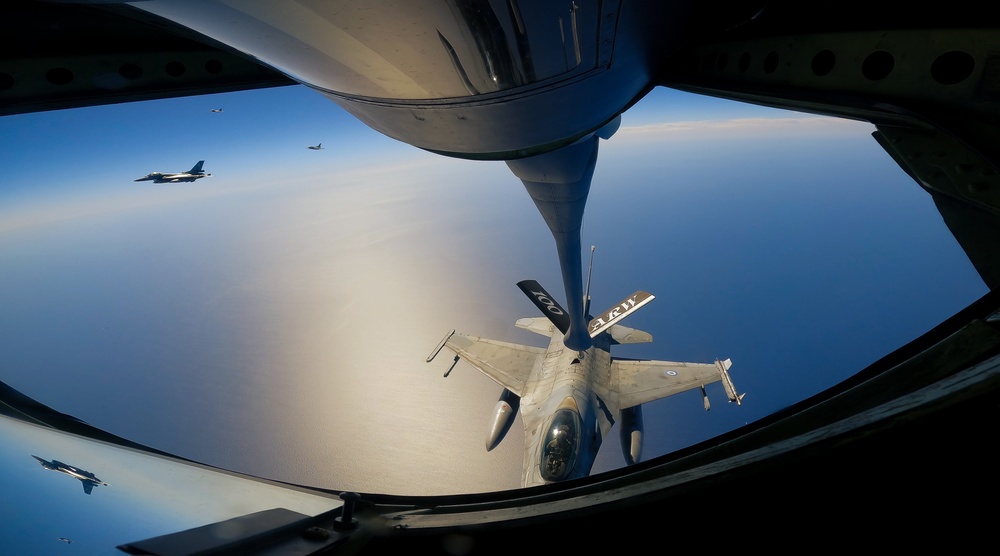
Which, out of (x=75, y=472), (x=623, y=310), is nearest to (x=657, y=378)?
(x=623, y=310)

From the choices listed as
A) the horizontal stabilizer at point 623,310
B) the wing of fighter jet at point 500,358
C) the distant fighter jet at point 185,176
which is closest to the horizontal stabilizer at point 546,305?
the horizontal stabilizer at point 623,310

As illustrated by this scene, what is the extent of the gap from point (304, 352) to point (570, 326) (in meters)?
24.1

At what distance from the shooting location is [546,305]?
9172 mm

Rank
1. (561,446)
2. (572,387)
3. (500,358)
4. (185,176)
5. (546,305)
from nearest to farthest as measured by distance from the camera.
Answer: (561,446) → (572,387) → (546,305) → (500,358) → (185,176)

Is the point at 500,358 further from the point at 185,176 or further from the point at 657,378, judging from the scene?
the point at 185,176

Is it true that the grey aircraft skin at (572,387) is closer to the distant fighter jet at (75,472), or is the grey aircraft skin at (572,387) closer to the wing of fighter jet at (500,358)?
the wing of fighter jet at (500,358)

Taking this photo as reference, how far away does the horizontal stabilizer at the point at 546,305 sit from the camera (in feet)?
29.9

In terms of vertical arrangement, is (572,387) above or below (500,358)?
below

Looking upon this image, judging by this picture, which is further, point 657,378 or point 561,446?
point 657,378

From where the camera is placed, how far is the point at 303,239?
4838 centimetres

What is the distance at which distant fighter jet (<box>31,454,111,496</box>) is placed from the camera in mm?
1090

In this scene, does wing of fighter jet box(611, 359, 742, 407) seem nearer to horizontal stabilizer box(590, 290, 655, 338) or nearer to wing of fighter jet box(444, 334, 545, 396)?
horizontal stabilizer box(590, 290, 655, 338)

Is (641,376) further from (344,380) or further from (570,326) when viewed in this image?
(344,380)

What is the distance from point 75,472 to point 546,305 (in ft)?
27.6
